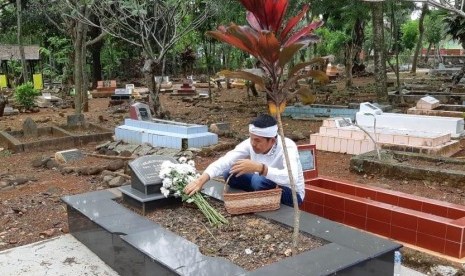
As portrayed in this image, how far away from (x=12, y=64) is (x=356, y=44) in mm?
19192

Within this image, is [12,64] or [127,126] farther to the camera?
[12,64]

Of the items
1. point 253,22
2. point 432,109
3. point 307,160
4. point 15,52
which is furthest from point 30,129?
point 15,52

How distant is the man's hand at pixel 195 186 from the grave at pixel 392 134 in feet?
13.8

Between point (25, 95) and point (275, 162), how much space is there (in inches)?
526

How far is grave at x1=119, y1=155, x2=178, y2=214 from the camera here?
402 centimetres

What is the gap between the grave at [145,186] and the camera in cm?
402

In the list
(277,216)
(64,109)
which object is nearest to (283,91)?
(277,216)

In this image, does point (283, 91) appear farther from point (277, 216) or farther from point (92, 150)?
point (92, 150)

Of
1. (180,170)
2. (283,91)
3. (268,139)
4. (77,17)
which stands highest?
(77,17)

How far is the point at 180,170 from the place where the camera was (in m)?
3.96

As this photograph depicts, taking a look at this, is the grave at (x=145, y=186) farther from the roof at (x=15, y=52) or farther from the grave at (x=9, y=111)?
the roof at (x=15, y=52)

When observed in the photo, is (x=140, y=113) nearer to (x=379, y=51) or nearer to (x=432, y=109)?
(x=432, y=109)

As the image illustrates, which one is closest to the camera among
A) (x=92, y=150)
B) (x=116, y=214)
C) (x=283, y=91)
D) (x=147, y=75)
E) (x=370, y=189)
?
(x=283, y=91)

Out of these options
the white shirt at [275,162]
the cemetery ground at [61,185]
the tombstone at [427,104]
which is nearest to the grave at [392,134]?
the cemetery ground at [61,185]
